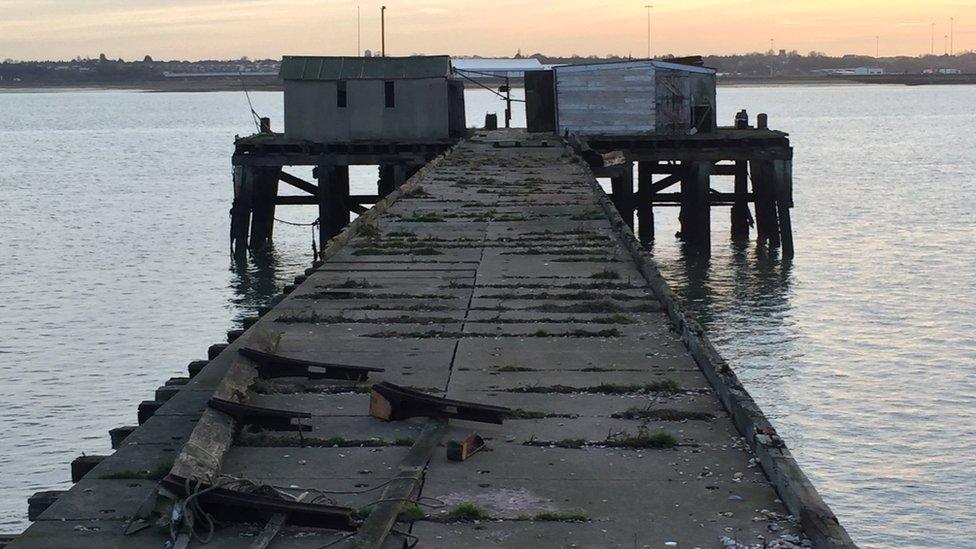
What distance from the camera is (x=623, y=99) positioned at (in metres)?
37.8

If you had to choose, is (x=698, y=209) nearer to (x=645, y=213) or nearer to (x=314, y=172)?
(x=645, y=213)

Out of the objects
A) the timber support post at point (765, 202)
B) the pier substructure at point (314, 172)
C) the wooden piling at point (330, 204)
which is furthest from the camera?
the pier substructure at point (314, 172)

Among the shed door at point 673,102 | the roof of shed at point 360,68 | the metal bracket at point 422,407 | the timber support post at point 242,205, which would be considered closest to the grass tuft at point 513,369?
the metal bracket at point 422,407

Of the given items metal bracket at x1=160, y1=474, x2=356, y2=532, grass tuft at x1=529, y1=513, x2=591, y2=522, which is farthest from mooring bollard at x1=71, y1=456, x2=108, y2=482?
grass tuft at x1=529, y1=513, x2=591, y2=522

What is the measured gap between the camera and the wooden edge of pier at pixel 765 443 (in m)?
5.96

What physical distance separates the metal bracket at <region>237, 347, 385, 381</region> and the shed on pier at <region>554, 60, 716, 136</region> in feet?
95.2

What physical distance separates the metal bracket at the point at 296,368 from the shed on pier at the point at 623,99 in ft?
95.2

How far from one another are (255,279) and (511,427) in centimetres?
2544

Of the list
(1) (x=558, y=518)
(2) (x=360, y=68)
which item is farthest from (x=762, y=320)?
(1) (x=558, y=518)

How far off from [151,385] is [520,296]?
939cm

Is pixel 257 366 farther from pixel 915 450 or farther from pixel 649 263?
pixel 915 450

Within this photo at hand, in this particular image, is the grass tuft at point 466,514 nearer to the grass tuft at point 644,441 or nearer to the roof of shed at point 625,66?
the grass tuft at point 644,441

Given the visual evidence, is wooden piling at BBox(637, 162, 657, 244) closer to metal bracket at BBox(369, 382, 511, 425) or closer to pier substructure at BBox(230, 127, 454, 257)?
pier substructure at BBox(230, 127, 454, 257)

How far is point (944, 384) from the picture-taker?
64.7ft
